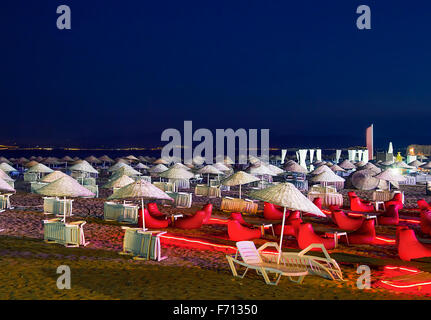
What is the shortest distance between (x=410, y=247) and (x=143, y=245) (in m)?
5.82

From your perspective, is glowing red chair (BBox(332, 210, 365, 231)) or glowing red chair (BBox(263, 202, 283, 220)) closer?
glowing red chair (BBox(332, 210, 365, 231))

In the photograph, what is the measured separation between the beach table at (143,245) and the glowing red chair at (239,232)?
2878 mm

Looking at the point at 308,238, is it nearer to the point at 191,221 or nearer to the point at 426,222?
the point at 191,221

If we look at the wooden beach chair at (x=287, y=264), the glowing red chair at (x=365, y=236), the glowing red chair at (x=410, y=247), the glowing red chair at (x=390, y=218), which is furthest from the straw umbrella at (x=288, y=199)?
the glowing red chair at (x=390, y=218)

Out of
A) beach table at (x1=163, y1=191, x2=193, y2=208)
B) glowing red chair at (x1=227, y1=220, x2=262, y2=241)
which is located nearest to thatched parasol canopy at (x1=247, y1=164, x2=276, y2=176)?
beach table at (x1=163, y1=191, x2=193, y2=208)

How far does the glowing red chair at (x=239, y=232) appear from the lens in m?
12.5

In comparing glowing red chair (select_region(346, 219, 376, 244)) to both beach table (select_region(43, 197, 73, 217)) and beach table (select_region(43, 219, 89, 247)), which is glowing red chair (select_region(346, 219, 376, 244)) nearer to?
beach table (select_region(43, 219, 89, 247))

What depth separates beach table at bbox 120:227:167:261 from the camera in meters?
9.78

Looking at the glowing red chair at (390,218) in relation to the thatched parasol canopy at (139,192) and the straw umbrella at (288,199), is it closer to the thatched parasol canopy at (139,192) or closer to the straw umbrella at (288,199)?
the straw umbrella at (288,199)

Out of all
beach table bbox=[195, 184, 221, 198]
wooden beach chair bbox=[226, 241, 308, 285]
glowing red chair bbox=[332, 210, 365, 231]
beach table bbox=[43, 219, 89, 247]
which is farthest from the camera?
beach table bbox=[195, 184, 221, 198]

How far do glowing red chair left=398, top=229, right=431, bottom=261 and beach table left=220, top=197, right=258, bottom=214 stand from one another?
779 cm

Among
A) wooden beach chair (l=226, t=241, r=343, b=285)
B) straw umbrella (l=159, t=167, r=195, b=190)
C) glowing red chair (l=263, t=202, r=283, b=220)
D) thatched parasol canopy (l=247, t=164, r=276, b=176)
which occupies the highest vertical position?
thatched parasol canopy (l=247, t=164, r=276, b=176)

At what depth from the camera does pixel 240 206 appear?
1816cm

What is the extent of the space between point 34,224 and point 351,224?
31.4 feet
